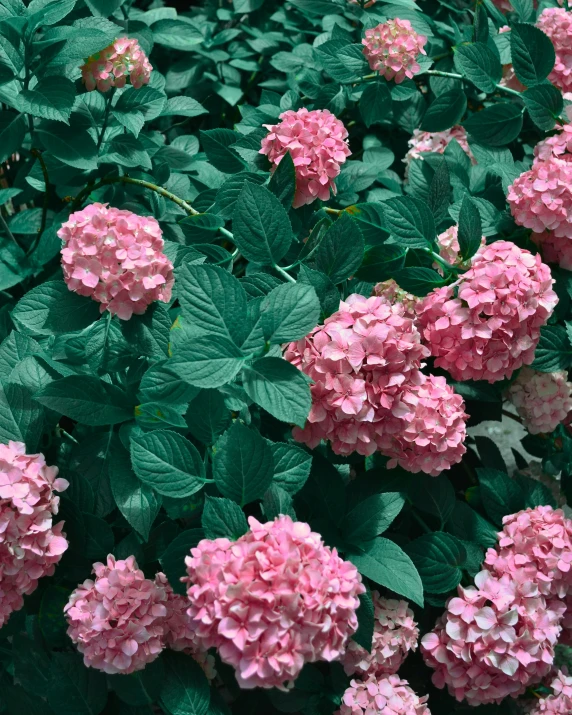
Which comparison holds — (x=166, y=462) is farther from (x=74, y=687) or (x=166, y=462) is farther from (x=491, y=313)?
(x=491, y=313)

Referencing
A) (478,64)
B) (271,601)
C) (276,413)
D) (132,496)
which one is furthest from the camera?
(478,64)

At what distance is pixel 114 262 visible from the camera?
94 cm

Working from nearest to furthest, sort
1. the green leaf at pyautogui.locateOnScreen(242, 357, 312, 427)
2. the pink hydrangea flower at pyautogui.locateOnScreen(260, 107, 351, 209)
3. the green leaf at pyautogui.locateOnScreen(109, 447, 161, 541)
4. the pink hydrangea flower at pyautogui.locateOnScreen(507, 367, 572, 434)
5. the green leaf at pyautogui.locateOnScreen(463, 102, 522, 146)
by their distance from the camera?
the green leaf at pyautogui.locateOnScreen(242, 357, 312, 427) < the green leaf at pyautogui.locateOnScreen(109, 447, 161, 541) < the pink hydrangea flower at pyautogui.locateOnScreen(260, 107, 351, 209) < the pink hydrangea flower at pyautogui.locateOnScreen(507, 367, 572, 434) < the green leaf at pyautogui.locateOnScreen(463, 102, 522, 146)

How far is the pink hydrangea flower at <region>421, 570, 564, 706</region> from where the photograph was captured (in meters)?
1.03

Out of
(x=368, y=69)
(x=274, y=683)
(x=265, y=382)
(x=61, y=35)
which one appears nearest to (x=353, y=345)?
(x=265, y=382)

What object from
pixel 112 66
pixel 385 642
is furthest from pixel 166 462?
pixel 112 66

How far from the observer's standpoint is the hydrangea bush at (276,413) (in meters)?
0.90

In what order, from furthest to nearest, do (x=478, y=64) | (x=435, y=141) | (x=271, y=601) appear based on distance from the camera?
(x=435, y=141) < (x=478, y=64) < (x=271, y=601)

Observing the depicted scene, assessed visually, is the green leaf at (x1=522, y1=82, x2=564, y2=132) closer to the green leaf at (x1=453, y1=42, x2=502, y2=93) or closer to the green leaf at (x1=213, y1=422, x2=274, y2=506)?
the green leaf at (x1=453, y1=42, x2=502, y2=93)

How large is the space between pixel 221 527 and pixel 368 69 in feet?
3.41

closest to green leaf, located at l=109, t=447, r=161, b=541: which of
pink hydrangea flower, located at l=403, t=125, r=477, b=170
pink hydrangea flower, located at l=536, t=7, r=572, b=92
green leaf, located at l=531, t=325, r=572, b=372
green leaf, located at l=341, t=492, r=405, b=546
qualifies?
green leaf, located at l=341, t=492, r=405, b=546

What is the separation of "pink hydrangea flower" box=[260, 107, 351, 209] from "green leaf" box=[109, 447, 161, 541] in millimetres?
499

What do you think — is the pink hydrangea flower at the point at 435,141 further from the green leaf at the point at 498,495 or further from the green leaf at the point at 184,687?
the green leaf at the point at 184,687

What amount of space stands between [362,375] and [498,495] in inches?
17.9
